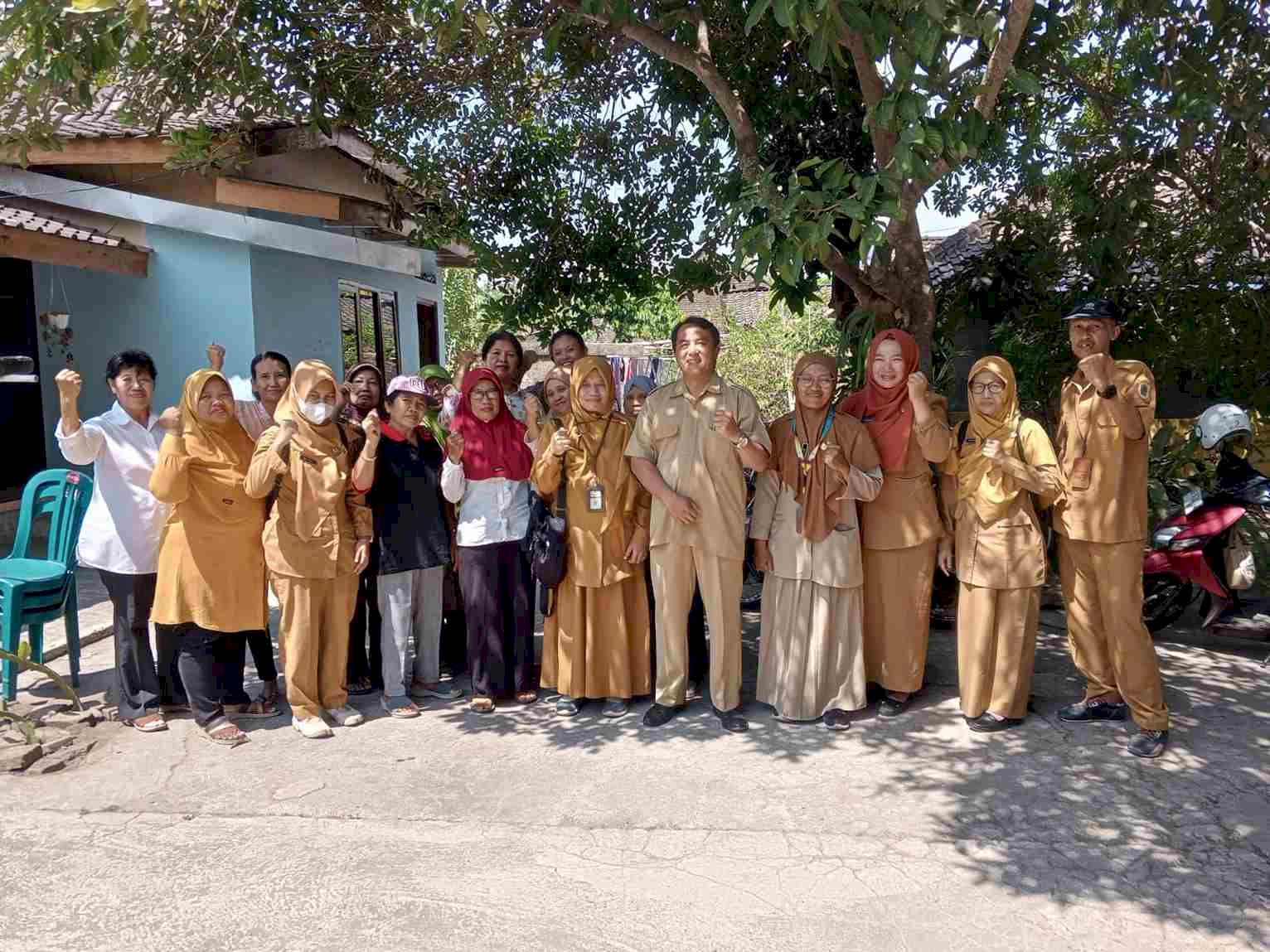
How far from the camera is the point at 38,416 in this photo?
9.30m

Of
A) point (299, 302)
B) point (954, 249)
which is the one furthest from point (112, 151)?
point (954, 249)

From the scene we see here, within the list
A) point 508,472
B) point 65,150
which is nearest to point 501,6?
point 508,472

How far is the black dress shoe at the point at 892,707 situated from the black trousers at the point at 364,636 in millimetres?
2356

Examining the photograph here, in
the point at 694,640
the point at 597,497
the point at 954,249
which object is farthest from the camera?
the point at 954,249

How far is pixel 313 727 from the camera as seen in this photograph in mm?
4363

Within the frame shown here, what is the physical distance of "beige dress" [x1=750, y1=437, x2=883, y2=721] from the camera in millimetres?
4391

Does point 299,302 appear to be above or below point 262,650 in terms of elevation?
above

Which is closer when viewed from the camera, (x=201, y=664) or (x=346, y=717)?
(x=201, y=664)

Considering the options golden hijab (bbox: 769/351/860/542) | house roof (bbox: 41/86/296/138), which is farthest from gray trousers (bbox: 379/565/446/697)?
house roof (bbox: 41/86/296/138)

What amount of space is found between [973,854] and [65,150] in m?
8.50

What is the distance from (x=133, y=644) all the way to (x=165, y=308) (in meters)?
5.41

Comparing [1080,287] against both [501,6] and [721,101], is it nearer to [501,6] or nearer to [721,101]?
[721,101]

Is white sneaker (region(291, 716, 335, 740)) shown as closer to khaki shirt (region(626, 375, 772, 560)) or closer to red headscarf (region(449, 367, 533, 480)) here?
red headscarf (region(449, 367, 533, 480))

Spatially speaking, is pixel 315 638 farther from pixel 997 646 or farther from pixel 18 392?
pixel 18 392
